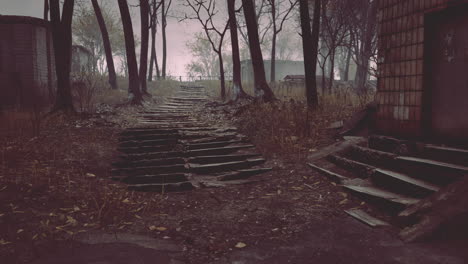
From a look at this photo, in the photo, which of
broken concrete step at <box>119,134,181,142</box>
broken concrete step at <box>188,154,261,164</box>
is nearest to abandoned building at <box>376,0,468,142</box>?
broken concrete step at <box>188,154,261,164</box>

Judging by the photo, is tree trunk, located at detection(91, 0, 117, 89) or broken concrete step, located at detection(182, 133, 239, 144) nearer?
broken concrete step, located at detection(182, 133, 239, 144)

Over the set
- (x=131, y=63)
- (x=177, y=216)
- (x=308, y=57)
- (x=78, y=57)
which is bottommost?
(x=177, y=216)

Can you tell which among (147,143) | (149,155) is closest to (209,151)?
(149,155)

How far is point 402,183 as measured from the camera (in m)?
4.54

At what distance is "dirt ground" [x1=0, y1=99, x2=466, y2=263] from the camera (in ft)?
11.3

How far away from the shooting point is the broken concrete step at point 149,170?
6.64m

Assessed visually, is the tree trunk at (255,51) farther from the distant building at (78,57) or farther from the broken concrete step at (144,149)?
the distant building at (78,57)

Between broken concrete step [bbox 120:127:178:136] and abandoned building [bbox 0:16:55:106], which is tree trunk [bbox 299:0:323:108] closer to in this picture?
broken concrete step [bbox 120:127:178:136]

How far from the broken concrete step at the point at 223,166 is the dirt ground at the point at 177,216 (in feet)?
1.38

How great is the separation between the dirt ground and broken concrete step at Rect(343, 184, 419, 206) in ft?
0.46

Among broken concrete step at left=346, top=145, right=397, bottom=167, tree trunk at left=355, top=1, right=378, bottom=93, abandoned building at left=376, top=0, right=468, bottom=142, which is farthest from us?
tree trunk at left=355, top=1, right=378, bottom=93

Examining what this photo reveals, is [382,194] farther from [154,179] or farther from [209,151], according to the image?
[209,151]

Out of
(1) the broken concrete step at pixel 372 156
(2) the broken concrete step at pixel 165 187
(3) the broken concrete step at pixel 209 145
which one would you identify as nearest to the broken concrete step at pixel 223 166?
(2) the broken concrete step at pixel 165 187

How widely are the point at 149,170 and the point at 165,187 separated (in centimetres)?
96
